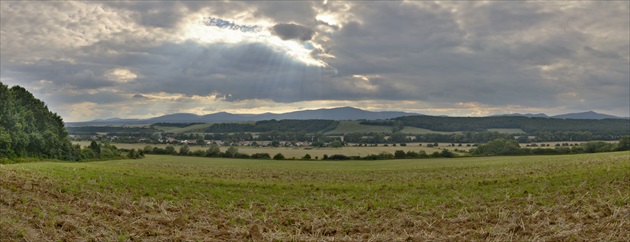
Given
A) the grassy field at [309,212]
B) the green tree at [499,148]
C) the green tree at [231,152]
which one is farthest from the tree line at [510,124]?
the grassy field at [309,212]

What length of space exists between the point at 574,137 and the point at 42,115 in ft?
511

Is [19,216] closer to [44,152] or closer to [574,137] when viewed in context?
[44,152]

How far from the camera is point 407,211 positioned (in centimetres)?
1517

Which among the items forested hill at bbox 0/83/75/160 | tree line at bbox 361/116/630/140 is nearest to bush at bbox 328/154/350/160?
forested hill at bbox 0/83/75/160

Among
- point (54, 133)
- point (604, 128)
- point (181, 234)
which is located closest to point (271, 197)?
point (181, 234)

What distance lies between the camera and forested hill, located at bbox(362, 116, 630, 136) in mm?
164125

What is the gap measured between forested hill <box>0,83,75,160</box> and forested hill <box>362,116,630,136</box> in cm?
14895

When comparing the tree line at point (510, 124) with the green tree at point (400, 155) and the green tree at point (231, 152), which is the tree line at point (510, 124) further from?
the green tree at point (231, 152)

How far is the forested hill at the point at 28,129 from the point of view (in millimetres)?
53250

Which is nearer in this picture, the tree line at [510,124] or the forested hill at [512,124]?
the tree line at [510,124]

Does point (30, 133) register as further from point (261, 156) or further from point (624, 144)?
point (624, 144)

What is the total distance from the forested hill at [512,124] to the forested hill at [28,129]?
489ft

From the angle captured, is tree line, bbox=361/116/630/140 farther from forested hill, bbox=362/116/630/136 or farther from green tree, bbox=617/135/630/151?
green tree, bbox=617/135/630/151

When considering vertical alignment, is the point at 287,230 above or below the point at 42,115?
below
